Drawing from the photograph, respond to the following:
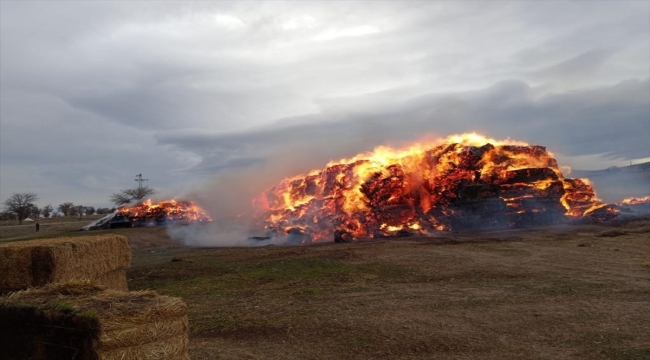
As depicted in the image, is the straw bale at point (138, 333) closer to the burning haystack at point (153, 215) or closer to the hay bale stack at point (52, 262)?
the hay bale stack at point (52, 262)

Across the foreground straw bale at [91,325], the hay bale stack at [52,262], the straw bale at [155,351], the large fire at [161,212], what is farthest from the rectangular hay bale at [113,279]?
the large fire at [161,212]

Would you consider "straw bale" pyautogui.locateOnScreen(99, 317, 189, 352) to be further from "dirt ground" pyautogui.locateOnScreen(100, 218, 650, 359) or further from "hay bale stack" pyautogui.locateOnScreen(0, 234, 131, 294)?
"hay bale stack" pyautogui.locateOnScreen(0, 234, 131, 294)

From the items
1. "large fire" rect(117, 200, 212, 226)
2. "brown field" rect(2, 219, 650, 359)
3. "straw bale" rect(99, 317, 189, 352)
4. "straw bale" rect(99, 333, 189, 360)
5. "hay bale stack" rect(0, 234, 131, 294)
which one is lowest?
"brown field" rect(2, 219, 650, 359)

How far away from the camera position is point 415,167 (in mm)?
40250

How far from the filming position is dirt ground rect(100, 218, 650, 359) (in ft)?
28.3

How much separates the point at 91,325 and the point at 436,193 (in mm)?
36262

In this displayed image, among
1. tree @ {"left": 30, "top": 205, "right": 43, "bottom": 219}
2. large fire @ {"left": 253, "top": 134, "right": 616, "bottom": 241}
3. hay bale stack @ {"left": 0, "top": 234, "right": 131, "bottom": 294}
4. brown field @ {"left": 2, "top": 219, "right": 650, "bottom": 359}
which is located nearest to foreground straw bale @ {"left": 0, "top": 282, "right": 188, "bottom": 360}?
hay bale stack @ {"left": 0, "top": 234, "right": 131, "bottom": 294}

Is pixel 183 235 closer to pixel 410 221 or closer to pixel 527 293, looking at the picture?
pixel 410 221

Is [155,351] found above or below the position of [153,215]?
below

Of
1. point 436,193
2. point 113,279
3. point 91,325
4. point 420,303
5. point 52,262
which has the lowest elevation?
point 420,303

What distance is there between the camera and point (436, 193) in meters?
39.3

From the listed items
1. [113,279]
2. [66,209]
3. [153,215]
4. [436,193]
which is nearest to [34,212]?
[66,209]

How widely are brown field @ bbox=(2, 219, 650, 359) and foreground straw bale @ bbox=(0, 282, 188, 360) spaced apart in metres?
2.83

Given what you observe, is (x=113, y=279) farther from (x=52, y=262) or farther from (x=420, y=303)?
(x=420, y=303)
